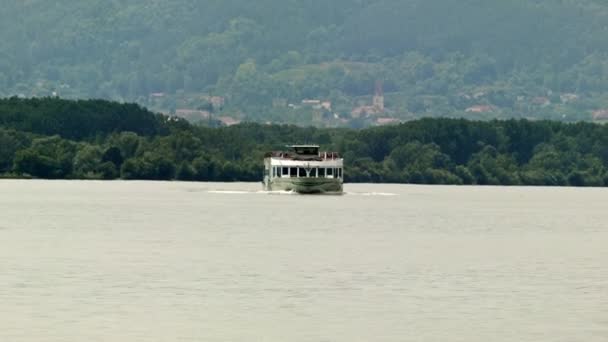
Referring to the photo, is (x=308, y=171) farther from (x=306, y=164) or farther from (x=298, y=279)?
(x=298, y=279)

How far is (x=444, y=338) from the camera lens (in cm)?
5181

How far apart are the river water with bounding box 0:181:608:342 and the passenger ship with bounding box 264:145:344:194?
2370 inches

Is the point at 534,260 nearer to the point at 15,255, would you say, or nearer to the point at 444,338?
the point at 15,255

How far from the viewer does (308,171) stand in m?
192

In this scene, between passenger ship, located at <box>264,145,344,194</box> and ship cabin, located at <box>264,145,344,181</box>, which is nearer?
ship cabin, located at <box>264,145,344,181</box>

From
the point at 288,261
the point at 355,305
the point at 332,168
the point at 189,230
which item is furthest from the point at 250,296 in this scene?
the point at 332,168

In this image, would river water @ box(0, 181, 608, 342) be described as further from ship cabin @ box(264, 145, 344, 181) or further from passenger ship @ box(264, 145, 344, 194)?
passenger ship @ box(264, 145, 344, 194)

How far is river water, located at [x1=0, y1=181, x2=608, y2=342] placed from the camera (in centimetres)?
5372

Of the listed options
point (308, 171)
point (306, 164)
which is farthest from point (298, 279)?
point (308, 171)

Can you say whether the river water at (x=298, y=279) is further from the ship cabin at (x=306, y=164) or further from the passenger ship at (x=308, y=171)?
the passenger ship at (x=308, y=171)

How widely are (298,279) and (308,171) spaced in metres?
122

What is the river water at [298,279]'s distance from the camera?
176ft

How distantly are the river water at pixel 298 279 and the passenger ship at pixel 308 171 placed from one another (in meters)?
60.2

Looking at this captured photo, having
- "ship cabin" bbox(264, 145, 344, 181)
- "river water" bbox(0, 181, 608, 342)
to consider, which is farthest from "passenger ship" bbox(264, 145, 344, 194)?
"river water" bbox(0, 181, 608, 342)
